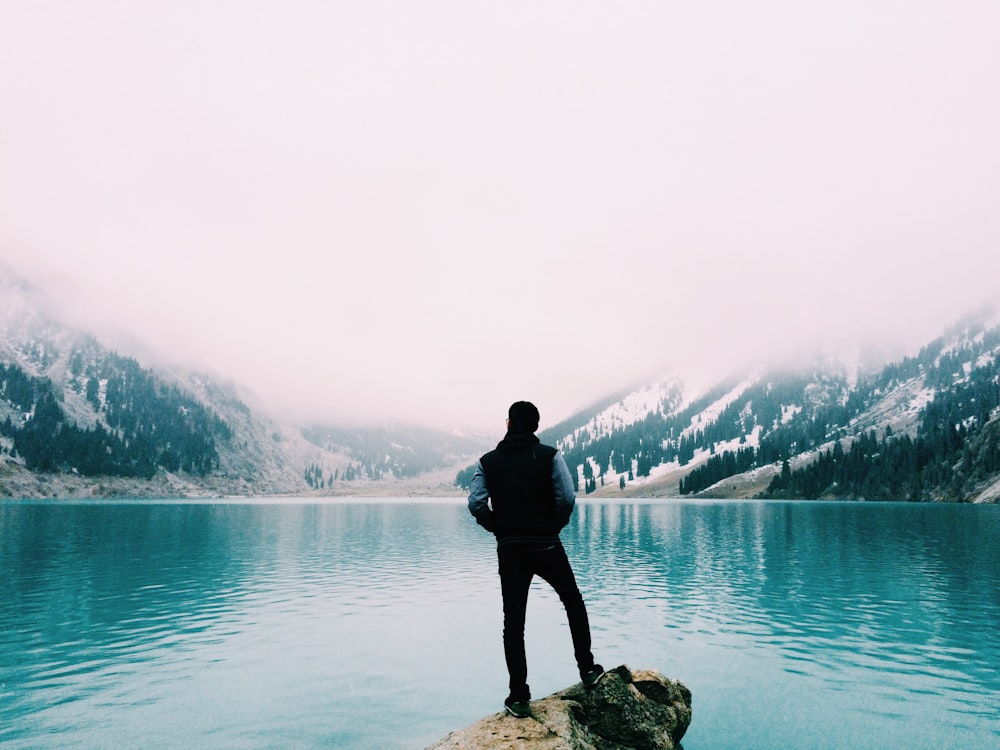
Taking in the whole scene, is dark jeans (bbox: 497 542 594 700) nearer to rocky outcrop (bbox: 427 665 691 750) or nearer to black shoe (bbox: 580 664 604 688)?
rocky outcrop (bbox: 427 665 691 750)

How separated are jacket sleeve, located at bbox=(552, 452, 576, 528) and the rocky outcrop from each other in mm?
4000

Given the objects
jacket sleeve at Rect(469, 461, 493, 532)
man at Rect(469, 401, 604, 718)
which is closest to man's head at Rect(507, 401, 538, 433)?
man at Rect(469, 401, 604, 718)

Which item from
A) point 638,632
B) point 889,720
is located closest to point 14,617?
point 638,632

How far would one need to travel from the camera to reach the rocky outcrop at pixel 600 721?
11.3 metres

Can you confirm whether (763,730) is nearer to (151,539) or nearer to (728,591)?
(728,591)

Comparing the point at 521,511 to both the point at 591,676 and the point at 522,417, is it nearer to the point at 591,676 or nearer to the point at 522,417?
the point at 522,417

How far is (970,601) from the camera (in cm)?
3462

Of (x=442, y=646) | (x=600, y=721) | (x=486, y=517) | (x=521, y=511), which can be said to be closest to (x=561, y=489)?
(x=521, y=511)

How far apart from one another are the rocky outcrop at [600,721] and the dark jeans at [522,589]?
74cm

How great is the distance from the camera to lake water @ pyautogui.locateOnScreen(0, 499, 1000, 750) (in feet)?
56.4

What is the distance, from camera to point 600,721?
12875 mm

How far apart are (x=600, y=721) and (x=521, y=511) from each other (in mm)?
5340

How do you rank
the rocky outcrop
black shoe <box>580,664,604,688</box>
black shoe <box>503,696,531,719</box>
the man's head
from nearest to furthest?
the rocky outcrop < the man's head < black shoe <box>503,696,531,719</box> < black shoe <box>580,664,604,688</box>

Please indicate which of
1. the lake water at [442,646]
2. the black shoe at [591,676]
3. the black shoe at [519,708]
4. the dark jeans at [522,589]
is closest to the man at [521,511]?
the dark jeans at [522,589]
